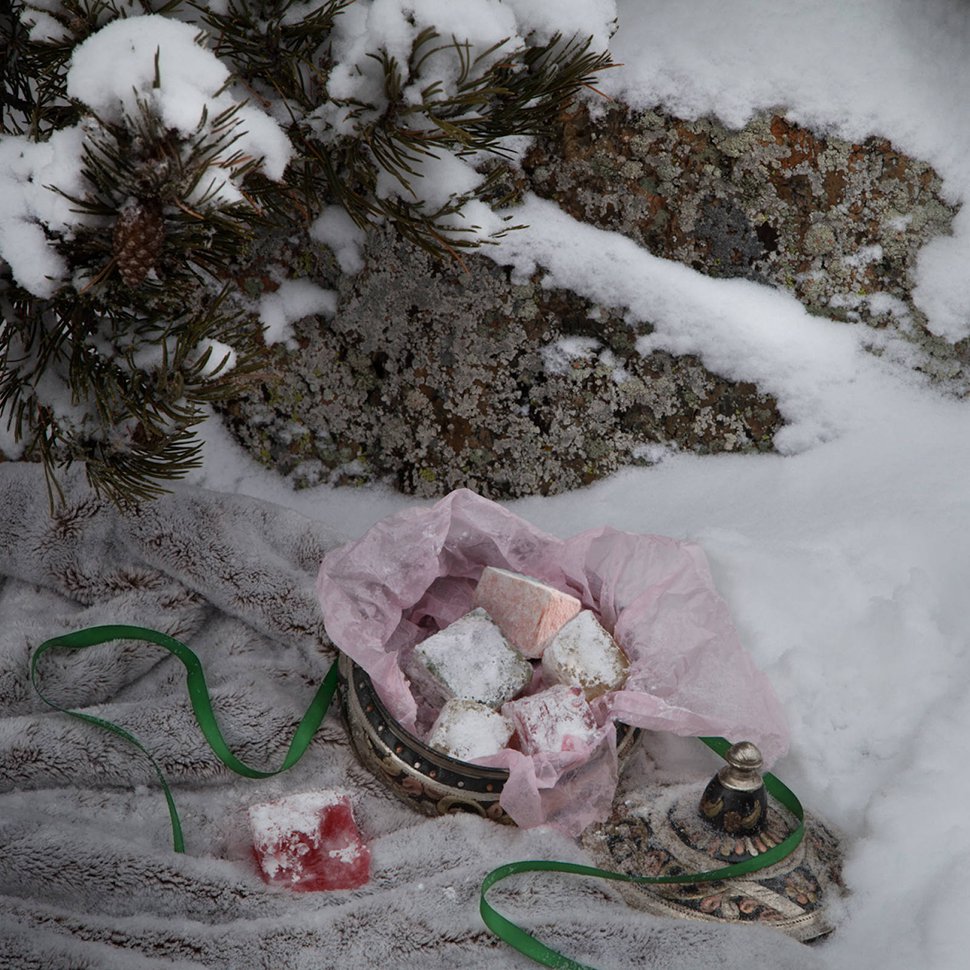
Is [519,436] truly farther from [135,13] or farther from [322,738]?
[135,13]

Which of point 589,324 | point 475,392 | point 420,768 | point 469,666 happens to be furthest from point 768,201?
point 420,768

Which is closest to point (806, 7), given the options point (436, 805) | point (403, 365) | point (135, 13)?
point (403, 365)

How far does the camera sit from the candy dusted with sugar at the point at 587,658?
103 centimetres

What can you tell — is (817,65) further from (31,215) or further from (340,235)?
(31,215)

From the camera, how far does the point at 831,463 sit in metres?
1.26

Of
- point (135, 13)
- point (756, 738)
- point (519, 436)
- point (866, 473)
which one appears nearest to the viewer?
point (135, 13)

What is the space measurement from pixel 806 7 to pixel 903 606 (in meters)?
0.72

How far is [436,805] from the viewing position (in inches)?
39.8

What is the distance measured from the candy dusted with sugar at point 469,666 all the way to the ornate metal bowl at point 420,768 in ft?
0.22

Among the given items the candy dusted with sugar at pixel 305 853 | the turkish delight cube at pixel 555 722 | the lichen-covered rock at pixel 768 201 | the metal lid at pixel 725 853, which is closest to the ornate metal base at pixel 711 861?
the metal lid at pixel 725 853

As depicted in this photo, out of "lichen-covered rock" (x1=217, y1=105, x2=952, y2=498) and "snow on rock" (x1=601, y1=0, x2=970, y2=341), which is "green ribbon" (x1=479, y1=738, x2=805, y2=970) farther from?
"snow on rock" (x1=601, y1=0, x2=970, y2=341)

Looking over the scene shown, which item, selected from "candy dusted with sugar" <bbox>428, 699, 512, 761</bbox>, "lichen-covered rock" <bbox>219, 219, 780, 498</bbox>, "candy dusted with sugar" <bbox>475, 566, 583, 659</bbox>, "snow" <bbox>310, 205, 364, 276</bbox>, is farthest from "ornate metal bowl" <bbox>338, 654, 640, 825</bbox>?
"snow" <bbox>310, 205, 364, 276</bbox>

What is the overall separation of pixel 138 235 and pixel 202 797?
58 cm

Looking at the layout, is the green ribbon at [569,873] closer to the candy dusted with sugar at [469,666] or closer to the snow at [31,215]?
the candy dusted with sugar at [469,666]
